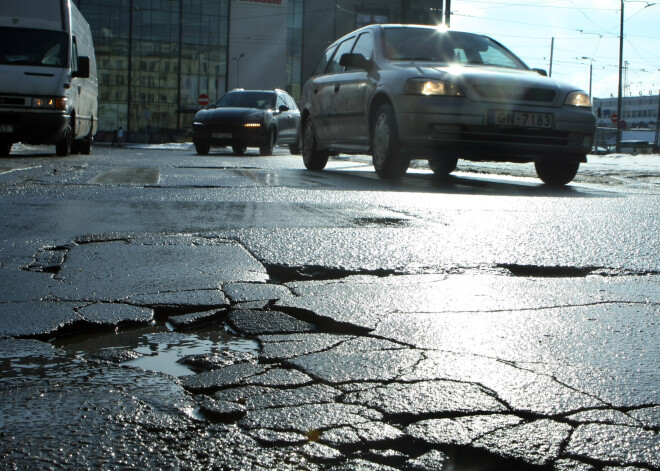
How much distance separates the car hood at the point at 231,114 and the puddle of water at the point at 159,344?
14906mm

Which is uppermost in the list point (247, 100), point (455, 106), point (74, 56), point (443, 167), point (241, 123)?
point (74, 56)

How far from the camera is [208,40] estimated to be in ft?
197

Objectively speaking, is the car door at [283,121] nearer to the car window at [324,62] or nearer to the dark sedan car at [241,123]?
the dark sedan car at [241,123]

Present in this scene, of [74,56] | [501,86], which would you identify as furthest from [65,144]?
[501,86]

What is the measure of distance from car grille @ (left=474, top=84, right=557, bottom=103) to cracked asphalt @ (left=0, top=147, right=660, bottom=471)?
2855 millimetres

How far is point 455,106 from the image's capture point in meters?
7.72

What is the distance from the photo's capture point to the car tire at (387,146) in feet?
26.9

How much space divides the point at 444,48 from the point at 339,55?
160cm

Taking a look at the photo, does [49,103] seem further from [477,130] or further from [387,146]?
[477,130]

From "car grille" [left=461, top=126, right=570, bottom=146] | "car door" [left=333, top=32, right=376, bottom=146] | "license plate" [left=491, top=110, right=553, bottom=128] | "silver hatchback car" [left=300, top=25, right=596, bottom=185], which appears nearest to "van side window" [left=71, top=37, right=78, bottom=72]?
"car door" [left=333, top=32, right=376, bottom=146]

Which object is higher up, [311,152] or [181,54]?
[181,54]

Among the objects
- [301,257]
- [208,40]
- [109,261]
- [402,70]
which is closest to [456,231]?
[301,257]

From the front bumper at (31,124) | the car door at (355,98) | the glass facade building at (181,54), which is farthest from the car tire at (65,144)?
the glass facade building at (181,54)

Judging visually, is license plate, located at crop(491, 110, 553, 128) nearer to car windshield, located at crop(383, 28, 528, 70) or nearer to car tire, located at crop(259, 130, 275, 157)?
car windshield, located at crop(383, 28, 528, 70)
